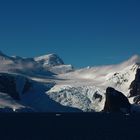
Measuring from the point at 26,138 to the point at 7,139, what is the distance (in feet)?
25.9

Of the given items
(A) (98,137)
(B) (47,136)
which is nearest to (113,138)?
(A) (98,137)

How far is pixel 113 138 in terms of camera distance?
19150 cm

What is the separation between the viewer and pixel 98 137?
649ft

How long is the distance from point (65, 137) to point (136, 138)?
2294cm

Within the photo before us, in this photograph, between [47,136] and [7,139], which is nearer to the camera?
[7,139]

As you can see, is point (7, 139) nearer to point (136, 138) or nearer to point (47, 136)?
point (47, 136)

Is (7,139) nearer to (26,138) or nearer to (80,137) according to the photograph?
(26,138)

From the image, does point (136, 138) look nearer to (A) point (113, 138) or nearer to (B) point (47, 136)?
(A) point (113, 138)

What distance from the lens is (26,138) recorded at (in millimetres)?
188375

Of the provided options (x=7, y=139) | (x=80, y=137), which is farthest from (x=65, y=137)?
(x=7, y=139)

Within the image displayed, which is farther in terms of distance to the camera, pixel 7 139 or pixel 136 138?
pixel 136 138

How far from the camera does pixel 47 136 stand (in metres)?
198

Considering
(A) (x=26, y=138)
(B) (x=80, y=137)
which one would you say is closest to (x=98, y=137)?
(B) (x=80, y=137)

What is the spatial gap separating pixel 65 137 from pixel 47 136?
19.7 feet
